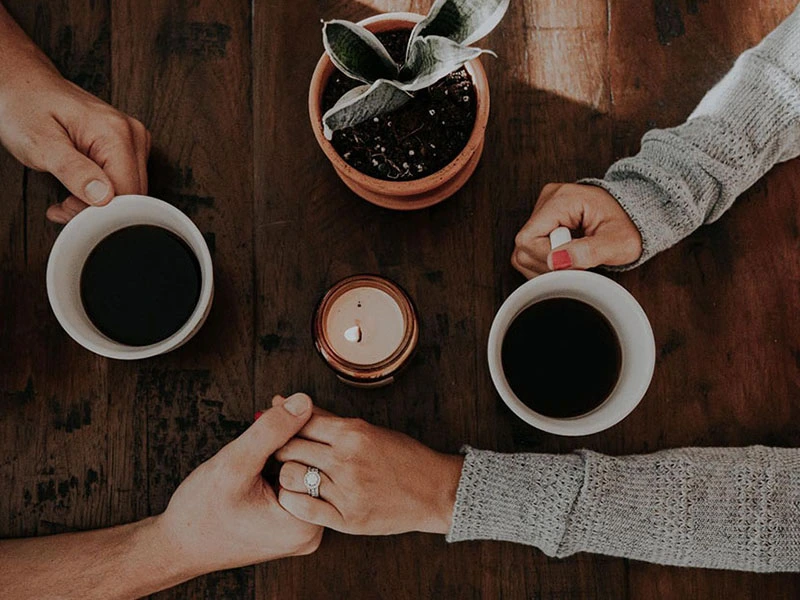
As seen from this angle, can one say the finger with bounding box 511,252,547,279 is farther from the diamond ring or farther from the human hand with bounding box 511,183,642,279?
the diamond ring

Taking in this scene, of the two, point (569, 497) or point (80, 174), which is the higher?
point (80, 174)

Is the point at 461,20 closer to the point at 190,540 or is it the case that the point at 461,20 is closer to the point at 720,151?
the point at 720,151

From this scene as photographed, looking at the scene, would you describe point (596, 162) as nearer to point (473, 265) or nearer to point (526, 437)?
point (473, 265)

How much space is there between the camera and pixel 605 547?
855 millimetres

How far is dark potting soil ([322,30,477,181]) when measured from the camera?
2.58 ft

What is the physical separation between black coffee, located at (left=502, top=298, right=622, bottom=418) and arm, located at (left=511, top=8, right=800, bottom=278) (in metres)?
0.07

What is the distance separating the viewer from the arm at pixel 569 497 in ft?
2.73

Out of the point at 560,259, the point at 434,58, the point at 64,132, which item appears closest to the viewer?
the point at 434,58

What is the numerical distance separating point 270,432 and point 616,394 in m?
0.42

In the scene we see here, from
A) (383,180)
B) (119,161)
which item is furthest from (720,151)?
(119,161)

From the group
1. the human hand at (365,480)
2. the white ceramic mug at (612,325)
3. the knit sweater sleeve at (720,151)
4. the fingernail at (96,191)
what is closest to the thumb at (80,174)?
the fingernail at (96,191)

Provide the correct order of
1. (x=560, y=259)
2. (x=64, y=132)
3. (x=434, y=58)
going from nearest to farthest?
(x=434, y=58), (x=560, y=259), (x=64, y=132)

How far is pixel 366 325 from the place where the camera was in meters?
0.84

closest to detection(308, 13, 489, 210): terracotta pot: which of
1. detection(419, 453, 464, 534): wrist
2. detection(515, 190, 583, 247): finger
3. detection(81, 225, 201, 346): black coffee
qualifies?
detection(515, 190, 583, 247): finger
